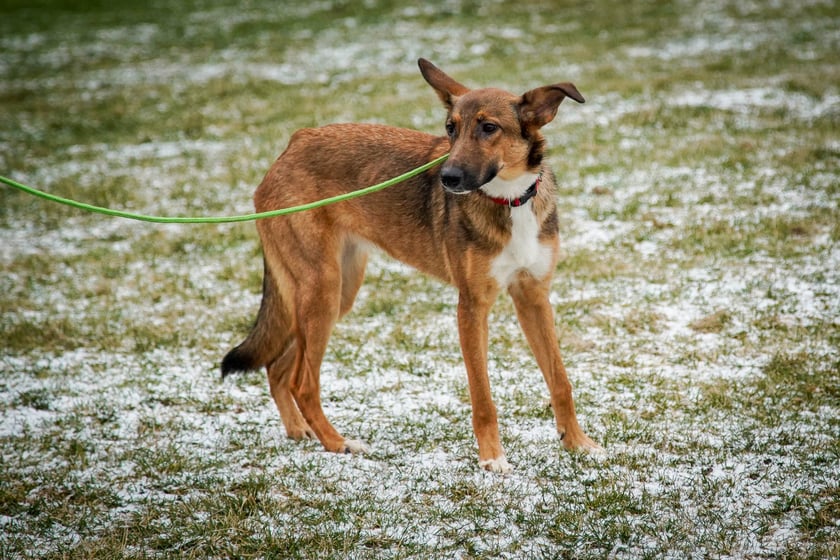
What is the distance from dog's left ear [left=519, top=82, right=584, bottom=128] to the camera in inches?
164

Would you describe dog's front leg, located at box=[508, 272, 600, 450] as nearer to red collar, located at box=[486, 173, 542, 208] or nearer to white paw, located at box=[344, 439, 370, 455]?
red collar, located at box=[486, 173, 542, 208]

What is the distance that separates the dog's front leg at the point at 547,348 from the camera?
4.62 metres

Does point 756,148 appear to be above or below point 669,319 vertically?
above

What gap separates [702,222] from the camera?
7988 millimetres

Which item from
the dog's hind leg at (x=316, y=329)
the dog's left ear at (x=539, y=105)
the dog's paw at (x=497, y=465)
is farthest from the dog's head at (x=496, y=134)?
the dog's paw at (x=497, y=465)

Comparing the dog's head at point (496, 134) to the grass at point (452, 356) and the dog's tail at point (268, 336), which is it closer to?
the dog's tail at point (268, 336)

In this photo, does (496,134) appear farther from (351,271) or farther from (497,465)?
(497,465)

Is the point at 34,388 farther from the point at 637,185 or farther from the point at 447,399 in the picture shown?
the point at 637,185

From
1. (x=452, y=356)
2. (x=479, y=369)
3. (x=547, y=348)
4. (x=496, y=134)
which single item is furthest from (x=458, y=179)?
(x=452, y=356)

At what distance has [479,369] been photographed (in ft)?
15.0

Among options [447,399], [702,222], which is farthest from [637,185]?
[447,399]

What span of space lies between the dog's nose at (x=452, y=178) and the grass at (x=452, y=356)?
Result: 1.62 metres

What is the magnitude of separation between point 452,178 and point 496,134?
0.39 m

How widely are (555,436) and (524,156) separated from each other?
5.65 feet
